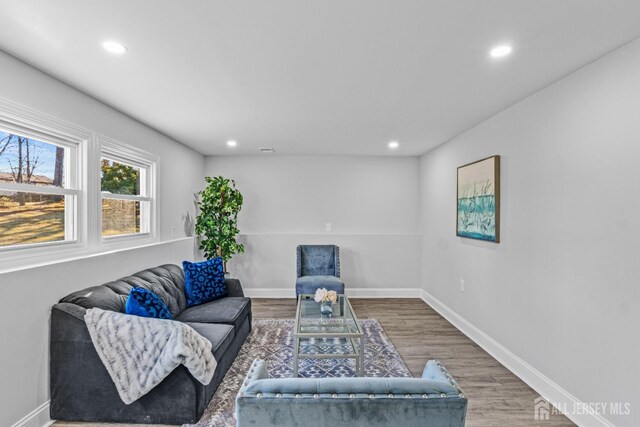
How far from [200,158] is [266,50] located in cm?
368

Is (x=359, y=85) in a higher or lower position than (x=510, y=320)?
higher

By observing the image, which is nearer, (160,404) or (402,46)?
(402,46)

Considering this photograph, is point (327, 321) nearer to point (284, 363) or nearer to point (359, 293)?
point (284, 363)

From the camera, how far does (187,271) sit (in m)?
3.43

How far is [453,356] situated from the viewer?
3199mm

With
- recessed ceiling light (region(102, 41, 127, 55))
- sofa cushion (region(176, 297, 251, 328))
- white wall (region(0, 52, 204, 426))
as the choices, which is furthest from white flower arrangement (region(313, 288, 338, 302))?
recessed ceiling light (region(102, 41, 127, 55))

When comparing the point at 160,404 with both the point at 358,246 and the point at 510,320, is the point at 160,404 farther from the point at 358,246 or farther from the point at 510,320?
the point at 358,246

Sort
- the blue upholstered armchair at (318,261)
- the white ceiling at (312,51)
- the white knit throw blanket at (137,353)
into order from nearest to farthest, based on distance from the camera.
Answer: the white ceiling at (312,51) < the white knit throw blanket at (137,353) < the blue upholstered armchair at (318,261)

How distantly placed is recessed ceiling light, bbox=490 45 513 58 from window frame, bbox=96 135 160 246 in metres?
3.16

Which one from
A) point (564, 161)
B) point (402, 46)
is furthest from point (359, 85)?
point (564, 161)

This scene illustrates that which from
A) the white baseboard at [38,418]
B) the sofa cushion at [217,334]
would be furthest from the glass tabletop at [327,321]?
the white baseboard at [38,418]

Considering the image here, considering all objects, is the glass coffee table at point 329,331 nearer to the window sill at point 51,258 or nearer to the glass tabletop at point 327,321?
the glass tabletop at point 327,321

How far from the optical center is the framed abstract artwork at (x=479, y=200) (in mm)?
3168

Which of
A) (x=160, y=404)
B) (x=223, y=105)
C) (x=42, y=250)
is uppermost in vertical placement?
(x=223, y=105)
